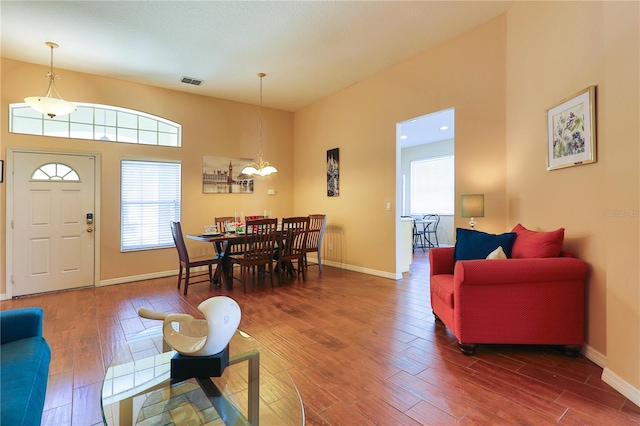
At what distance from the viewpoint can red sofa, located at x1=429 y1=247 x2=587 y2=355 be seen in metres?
2.21

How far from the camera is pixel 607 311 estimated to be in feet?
6.43

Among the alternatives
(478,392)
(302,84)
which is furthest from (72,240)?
(478,392)

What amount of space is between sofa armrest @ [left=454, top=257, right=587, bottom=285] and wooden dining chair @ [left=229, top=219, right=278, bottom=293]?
266cm

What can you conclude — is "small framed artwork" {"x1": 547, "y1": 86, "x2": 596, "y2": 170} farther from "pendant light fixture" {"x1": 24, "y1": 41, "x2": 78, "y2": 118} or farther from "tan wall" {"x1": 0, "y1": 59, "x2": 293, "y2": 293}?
"pendant light fixture" {"x1": 24, "y1": 41, "x2": 78, "y2": 118}

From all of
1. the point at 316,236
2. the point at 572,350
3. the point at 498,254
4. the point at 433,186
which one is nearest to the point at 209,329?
the point at 498,254

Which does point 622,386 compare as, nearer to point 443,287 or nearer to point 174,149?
point 443,287

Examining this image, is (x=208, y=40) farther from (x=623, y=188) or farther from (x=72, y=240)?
(x=623, y=188)

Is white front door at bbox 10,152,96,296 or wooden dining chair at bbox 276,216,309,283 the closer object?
white front door at bbox 10,152,96,296

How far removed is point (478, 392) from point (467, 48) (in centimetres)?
373

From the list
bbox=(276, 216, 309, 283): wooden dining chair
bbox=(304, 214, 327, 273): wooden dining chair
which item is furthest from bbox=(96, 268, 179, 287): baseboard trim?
bbox=(304, 214, 327, 273): wooden dining chair

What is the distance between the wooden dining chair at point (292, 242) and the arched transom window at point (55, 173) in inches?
123

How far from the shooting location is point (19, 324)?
156 cm

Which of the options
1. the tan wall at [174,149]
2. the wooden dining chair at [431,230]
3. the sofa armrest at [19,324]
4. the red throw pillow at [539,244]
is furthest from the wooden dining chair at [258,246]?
the wooden dining chair at [431,230]

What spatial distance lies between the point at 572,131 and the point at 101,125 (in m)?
5.86
